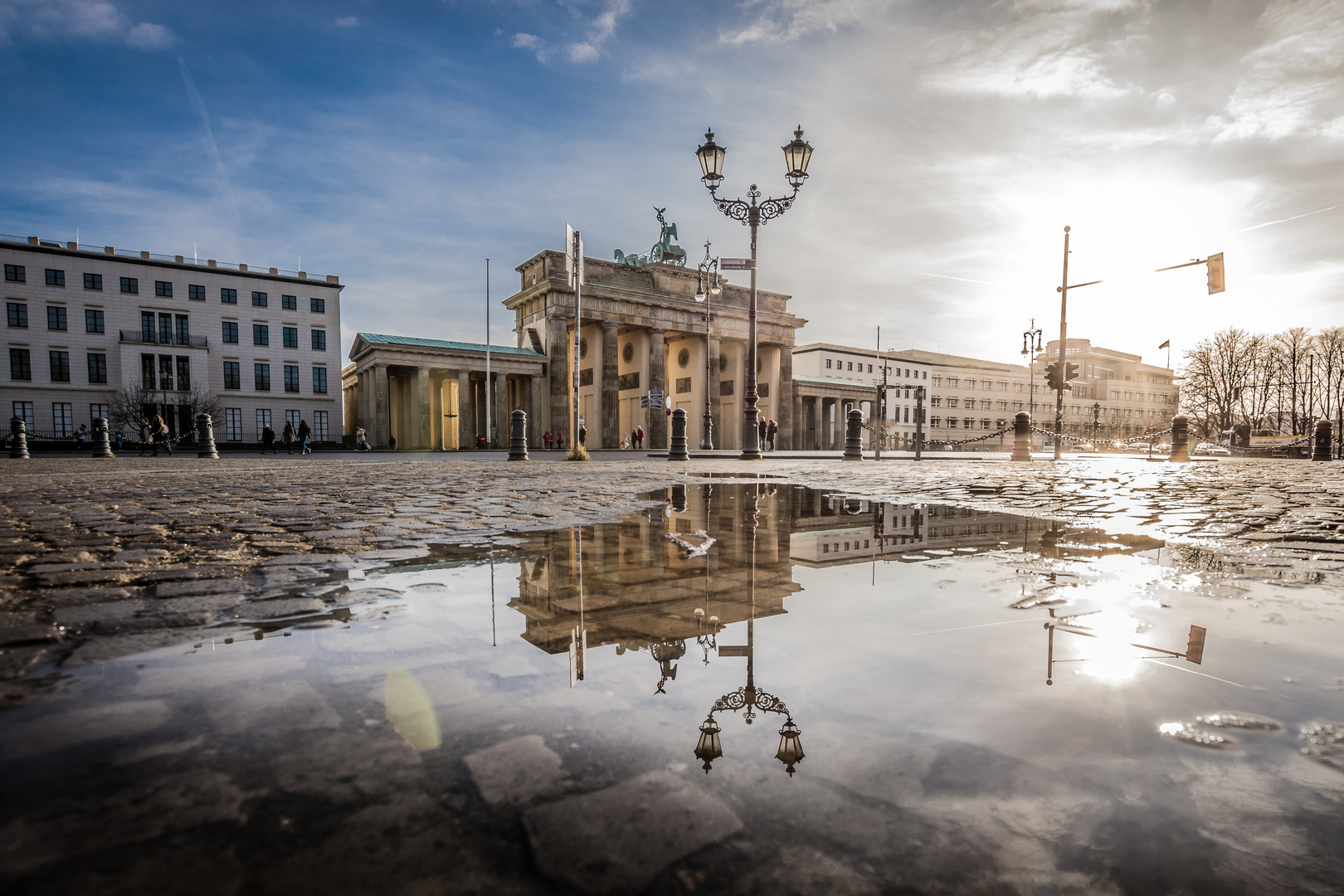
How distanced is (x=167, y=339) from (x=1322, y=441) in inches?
2557

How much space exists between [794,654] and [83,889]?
1.58 m

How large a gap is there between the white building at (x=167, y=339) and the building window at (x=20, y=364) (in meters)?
0.06

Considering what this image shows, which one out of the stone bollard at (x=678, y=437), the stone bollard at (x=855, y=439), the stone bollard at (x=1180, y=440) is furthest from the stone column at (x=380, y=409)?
the stone bollard at (x=1180, y=440)

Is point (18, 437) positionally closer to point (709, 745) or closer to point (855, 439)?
point (855, 439)

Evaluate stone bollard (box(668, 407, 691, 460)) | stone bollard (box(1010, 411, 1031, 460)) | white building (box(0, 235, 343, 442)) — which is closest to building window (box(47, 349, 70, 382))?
white building (box(0, 235, 343, 442))

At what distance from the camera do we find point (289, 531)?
4.42 m

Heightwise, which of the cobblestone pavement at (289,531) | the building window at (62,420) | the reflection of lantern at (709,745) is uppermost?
the building window at (62,420)

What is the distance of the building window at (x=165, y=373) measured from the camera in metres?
46.7

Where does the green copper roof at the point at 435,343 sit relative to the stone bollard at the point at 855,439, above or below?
above

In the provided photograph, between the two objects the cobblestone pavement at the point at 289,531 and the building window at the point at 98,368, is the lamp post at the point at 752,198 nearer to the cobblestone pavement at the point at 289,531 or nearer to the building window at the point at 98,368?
the cobblestone pavement at the point at 289,531

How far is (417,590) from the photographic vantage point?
2730mm

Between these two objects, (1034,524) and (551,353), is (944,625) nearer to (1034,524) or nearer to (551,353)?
(1034,524)

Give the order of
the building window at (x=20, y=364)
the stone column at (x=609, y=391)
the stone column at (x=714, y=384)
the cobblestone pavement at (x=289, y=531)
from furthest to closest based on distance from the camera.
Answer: the stone column at (x=714, y=384) < the stone column at (x=609, y=391) < the building window at (x=20, y=364) < the cobblestone pavement at (x=289, y=531)

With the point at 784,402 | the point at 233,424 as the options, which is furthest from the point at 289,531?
the point at 784,402
